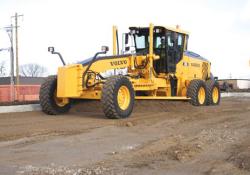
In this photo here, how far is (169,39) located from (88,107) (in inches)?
173

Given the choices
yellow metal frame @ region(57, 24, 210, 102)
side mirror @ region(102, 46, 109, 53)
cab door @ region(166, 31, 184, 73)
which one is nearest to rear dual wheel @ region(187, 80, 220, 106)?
yellow metal frame @ region(57, 24, 210, 102)

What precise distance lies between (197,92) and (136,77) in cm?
315

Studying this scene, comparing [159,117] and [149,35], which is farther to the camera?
[149,35]

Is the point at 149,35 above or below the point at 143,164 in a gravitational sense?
above

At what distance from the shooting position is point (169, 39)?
60.0 ft

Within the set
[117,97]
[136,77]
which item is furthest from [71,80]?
[136,77]

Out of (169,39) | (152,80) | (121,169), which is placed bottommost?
(121,169)

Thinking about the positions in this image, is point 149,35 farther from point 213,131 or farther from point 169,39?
point 213,131

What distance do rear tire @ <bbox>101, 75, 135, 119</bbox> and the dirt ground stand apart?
0.44m

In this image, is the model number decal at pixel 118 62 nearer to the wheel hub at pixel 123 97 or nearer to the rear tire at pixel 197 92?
the wheel hub at pixel 123 97

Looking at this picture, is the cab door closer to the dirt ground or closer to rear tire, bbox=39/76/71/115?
the dirt ground

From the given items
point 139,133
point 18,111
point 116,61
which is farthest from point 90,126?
point 18,111

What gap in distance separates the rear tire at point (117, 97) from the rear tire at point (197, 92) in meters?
4.39

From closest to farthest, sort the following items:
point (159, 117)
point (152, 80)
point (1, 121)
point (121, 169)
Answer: point (121, 169)
point (1, 121)
point (159, 117)
point (152, 80)
